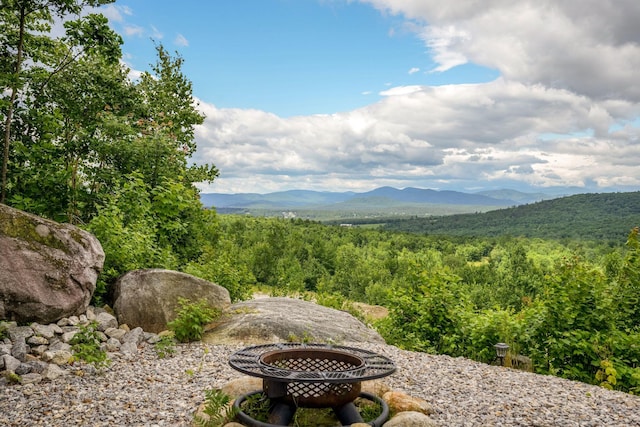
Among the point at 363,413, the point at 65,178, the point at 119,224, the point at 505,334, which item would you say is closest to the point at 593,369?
the point at 505,334

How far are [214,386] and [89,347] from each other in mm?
1908

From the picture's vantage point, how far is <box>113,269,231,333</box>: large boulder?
8.08 metres

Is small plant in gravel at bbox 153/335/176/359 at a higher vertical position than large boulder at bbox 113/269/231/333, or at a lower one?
lower

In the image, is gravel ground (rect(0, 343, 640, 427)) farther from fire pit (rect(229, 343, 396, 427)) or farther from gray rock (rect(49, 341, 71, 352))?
fire pit (rect(229, 343, 396, 427))

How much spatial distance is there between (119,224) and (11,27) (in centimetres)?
537

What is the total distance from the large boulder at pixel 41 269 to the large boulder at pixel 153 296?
2.05 feet

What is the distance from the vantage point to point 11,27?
34.3 ft

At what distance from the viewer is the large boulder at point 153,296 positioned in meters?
8.08

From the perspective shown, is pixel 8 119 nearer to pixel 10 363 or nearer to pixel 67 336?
pixel 67 336

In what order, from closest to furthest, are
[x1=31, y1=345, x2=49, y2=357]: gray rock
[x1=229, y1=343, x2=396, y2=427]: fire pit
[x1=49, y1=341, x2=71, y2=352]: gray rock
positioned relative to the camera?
[x1=229, y1=343, x2=396, y2=427]: fire pit
[x1=31, y1=345, x2=49, y2=357]: gray rock
[x1=49, y1=341, x2=71, y2=352]: gray rock

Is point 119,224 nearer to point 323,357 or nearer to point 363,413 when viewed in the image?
point 323,357

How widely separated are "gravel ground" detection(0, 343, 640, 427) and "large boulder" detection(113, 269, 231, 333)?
104cm

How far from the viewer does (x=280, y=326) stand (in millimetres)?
8102

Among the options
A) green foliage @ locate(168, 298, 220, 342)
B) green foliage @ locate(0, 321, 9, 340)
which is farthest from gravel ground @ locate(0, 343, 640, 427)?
green foliage @ locate(0, 321, 9, 340)
